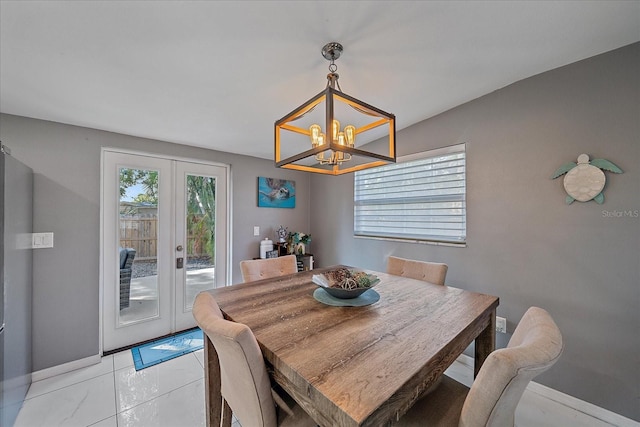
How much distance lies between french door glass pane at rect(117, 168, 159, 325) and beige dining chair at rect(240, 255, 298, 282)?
131 cm

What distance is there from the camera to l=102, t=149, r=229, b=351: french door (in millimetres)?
2393

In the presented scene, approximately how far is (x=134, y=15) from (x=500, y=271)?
2.97 m

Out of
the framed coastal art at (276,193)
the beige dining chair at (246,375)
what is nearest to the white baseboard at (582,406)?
the beige dining chair at (246,375)

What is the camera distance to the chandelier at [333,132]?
118cm

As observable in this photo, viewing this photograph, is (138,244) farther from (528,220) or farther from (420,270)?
(528,220)

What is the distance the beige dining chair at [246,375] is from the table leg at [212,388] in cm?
31

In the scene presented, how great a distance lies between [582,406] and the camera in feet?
5.54

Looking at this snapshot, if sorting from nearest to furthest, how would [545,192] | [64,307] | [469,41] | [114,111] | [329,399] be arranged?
[329,399]
[469,41]
[545,192]
[114,111]
[64,307]

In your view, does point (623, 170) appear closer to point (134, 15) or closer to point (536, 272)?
point (536, 272)

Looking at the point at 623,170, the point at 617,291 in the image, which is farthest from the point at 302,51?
the point at 617,291

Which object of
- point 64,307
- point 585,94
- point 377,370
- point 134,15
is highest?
point 134,15

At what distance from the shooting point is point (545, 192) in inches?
72.9

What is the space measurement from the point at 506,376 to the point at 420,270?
1.33m

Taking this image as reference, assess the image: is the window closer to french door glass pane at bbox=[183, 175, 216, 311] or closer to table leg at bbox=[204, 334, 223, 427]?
french door glass pane at bbox=[183, 175, 216, 311]
